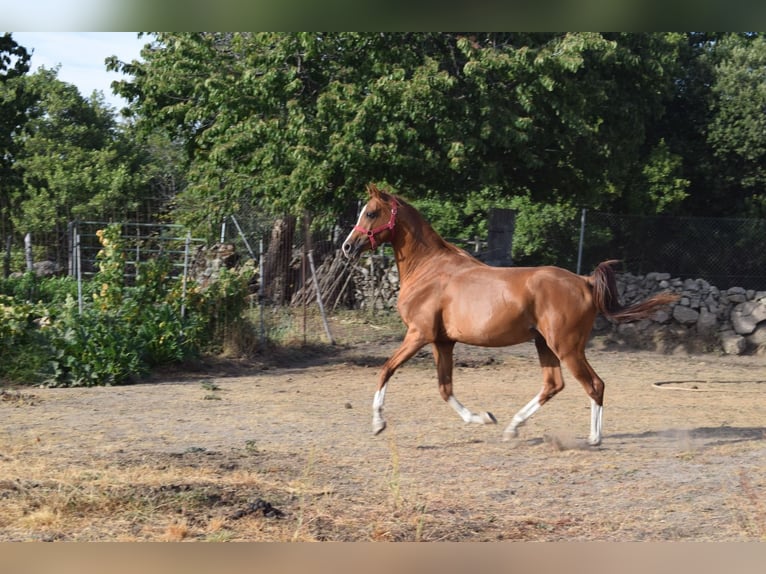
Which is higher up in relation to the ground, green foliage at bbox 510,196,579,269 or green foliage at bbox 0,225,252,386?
green foliage at bbox 510,196,579,269

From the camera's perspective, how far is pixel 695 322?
58.1ft

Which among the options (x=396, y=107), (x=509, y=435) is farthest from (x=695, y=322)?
(x=509, y=435)

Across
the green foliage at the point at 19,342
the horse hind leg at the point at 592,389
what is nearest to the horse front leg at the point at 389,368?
the horse hind leg at the point at 592,389

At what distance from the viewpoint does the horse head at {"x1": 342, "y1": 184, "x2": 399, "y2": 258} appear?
9.11m

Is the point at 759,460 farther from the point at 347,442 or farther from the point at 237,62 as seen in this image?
the point at 237,62

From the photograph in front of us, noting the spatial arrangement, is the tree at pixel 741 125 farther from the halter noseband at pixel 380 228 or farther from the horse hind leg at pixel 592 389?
the horse hind leg at pixel 592 389

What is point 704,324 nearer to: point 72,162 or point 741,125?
point 741,125

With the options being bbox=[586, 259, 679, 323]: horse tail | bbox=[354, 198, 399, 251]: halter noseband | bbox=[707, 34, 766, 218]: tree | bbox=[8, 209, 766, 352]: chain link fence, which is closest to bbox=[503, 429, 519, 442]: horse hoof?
bbox=[586, 259, 679, 323]: horse tail

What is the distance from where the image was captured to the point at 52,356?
39.5 feet

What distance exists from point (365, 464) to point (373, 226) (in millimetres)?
2642

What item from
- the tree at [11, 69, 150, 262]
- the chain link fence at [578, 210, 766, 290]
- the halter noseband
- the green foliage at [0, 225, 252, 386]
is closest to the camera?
the halter noseband

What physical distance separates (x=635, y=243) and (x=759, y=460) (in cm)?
1250

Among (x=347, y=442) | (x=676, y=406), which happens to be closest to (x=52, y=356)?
(x=347, y=442)

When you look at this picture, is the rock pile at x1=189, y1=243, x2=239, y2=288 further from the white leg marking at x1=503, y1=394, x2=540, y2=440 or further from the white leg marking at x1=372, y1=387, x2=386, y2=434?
the white leg marking at x1=503, y1=394, x2=540, y2=440
